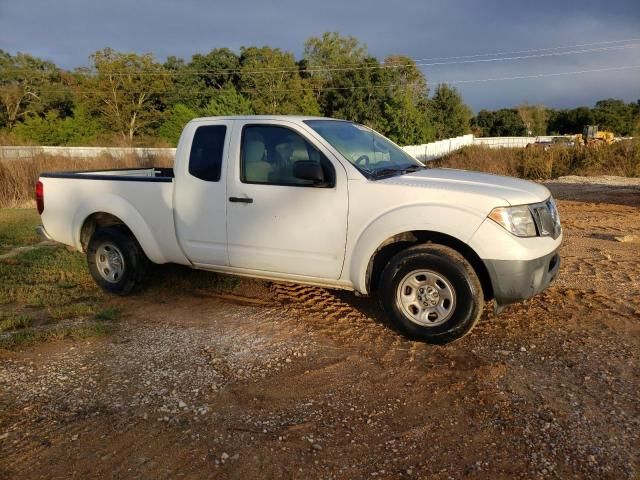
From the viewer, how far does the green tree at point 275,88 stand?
181 feet

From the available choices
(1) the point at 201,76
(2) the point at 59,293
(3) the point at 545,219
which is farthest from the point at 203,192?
(1) the point at 201,76

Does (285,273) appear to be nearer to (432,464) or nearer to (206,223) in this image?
(206,223)

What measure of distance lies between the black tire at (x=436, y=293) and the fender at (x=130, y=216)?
2.61m

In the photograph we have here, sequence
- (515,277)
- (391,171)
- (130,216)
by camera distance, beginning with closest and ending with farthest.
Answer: (515,277), (391,171), (130,216)

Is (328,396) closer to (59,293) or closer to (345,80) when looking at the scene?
(59,293)

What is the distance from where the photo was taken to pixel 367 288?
4.65 meters

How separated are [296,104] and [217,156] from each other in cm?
5239

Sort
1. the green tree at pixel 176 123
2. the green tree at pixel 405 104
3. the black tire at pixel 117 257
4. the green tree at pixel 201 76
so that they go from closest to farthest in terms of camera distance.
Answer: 1. the black tire at pixel 117 257
2. the green tree at pixel 405 104
3. the green tree at pixel 176 123
4. the green tree at pixel 201 76

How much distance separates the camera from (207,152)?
528cm

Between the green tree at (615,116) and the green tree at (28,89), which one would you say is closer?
the green tree at (28,89)

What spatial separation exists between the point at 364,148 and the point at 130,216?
2628 mm

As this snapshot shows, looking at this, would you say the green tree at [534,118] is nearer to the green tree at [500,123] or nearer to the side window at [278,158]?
the green tree at [500,123]

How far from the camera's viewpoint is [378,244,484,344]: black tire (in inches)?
164

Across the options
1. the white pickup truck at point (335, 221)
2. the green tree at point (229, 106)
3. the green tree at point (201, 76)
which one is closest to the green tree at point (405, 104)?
the green tree at point (229, 106)
